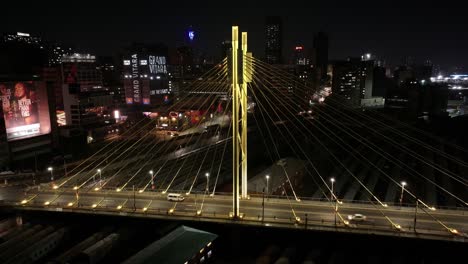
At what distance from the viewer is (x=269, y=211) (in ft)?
50.6

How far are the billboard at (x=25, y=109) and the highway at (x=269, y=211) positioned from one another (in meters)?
16.4

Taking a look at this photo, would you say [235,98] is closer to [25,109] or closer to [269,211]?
[269,211]

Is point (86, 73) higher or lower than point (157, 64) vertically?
lower

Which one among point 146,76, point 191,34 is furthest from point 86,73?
point 191,34

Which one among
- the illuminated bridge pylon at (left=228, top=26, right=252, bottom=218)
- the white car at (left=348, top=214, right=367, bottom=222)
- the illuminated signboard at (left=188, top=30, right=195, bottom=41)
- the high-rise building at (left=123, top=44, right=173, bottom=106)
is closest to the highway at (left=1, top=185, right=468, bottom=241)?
the white car at (left=348, top=214, right=367, bottom=222)

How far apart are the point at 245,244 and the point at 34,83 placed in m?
28.8

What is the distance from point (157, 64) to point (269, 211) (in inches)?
3528

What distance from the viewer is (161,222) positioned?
16172 mm

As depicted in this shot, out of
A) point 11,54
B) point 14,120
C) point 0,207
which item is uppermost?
point 11,54

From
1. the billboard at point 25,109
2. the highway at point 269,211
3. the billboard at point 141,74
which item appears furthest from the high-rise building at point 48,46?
the highway at point 269,211

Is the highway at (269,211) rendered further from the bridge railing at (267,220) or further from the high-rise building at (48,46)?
the high-rise building at (48,46)

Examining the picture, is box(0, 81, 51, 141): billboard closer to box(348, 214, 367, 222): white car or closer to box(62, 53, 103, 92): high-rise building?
box(62, 53, 103, 92): high-rise building

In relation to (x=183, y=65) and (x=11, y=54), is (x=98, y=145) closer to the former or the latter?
(x=11, y=54)

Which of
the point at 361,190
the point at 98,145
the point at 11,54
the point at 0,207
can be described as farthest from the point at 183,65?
the point at 0,207
